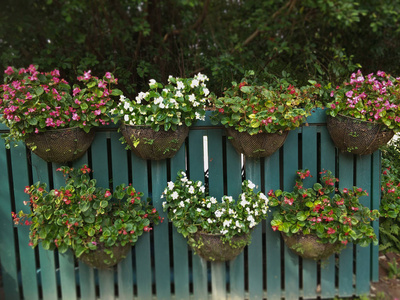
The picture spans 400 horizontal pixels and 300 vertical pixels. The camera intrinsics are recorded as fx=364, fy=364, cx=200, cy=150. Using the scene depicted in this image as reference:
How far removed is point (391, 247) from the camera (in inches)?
151

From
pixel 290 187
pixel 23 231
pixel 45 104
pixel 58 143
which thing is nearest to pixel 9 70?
pixel 45 104

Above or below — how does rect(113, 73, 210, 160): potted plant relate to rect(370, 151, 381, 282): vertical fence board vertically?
above

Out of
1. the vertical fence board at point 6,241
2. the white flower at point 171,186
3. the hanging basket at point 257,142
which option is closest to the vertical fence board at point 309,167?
the hanging basket at point 257,142

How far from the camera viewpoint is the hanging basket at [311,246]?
288cm

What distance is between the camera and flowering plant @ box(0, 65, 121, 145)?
8.56 ft

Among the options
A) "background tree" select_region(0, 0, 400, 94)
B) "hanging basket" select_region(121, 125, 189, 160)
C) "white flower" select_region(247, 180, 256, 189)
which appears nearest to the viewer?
"hanging basket" select_region(121, 125, 189, 160)

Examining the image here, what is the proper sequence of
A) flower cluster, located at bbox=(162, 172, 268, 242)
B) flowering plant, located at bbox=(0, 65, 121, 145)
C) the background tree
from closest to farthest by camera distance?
1. flowering plant, located at bbox=(0, 65, 121, 145)
2. flower cluster, located at bbox=(162, 172, 268, 242)
3. the background tree

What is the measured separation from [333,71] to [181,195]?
2701 millimetres

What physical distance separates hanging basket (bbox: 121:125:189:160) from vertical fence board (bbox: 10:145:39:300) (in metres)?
0.92

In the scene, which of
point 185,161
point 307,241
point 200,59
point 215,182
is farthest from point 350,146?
point 200,59

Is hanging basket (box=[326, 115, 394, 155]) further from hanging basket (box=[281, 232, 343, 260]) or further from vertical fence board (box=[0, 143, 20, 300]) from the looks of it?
vertical fence board (box=[0, 143, 20, 300])

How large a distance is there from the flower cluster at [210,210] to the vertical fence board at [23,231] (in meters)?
1.18

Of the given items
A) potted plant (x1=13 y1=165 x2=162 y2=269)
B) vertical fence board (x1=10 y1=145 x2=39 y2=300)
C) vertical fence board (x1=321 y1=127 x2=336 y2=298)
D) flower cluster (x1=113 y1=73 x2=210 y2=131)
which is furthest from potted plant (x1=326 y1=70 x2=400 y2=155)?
vertical fence board (x1=10 y1=145 x2=39 y2=300)

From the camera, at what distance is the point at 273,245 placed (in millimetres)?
3094
